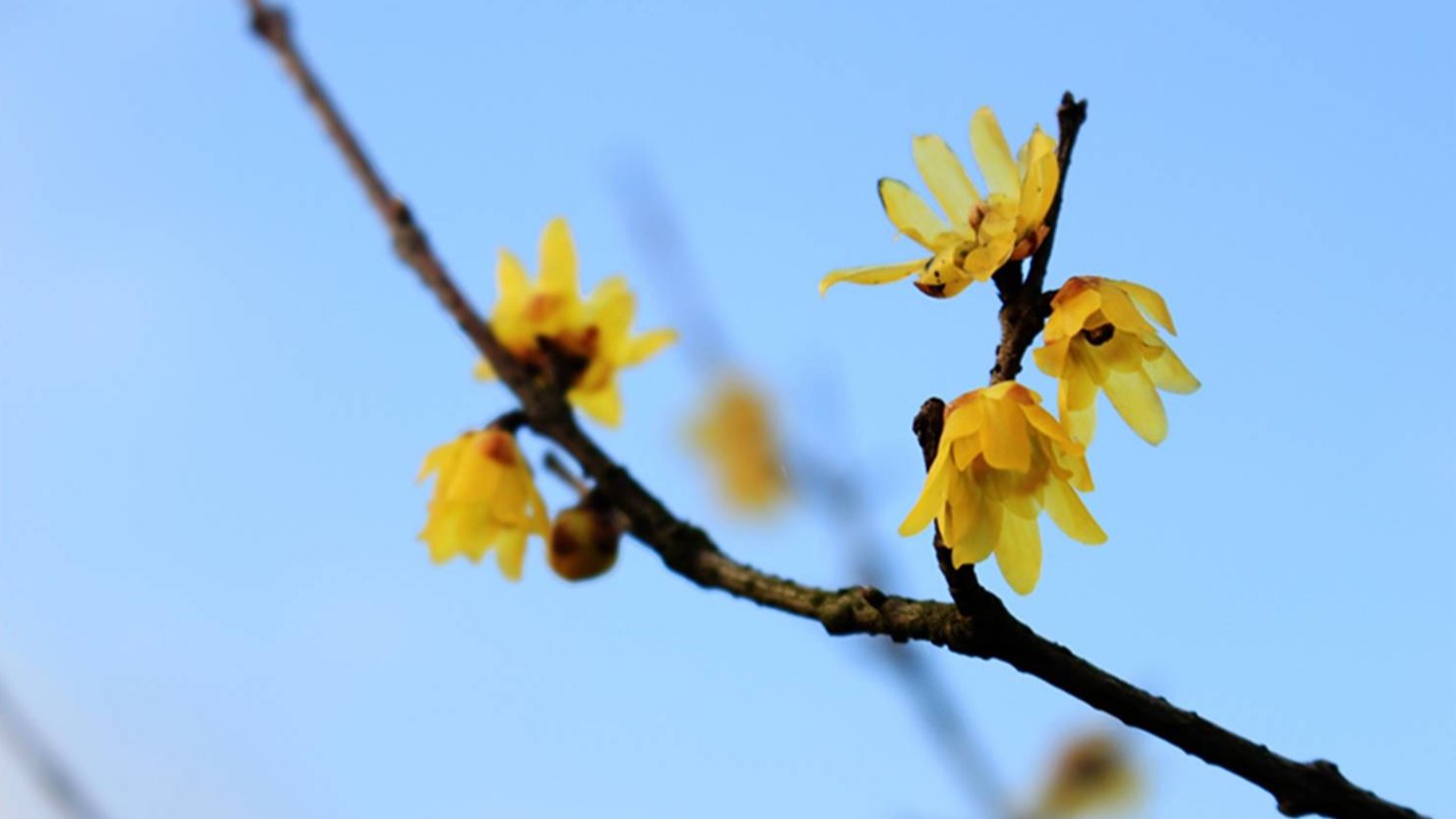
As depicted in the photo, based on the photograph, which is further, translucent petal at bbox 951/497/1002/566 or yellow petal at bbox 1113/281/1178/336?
yellow petal at bbox 1113/281/1178/336

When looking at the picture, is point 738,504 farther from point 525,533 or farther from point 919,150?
point 919,150

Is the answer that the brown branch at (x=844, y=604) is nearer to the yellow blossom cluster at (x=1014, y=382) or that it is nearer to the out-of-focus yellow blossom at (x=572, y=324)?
the yellow blossom cluster at (x=1014, y=382)

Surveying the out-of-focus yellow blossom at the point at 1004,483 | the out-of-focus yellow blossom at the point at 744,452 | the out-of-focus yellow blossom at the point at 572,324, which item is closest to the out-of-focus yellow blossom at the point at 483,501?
the out-of-focus yellow blossom at the point at 572,324

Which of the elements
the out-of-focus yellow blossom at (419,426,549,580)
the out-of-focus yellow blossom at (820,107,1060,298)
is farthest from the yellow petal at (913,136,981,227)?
the out-of-focus yellow blossom at (419,426,549,580)

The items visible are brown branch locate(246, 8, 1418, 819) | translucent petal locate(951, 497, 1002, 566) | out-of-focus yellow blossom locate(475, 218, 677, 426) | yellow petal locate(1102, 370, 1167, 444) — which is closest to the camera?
brown branch locate(246, 8, 1418, 819)

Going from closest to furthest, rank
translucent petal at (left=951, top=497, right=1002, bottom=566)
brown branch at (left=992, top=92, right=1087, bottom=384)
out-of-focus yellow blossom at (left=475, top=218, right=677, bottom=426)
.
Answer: translucent petal at (left=951, top=497, right=1002, bottom=566) → brown branch at (left=992, top=92, right=1087, bottom=384) → out-of-focus yellow blossom at (left=475, top=218, right=677, bottom=426)

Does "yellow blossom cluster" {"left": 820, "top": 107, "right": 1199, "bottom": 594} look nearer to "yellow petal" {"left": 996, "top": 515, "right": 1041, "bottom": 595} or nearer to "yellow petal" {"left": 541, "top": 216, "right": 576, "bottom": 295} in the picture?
"yellow petal" {"left": 996, "top": 515, "right": 1041, "bottom": 595}

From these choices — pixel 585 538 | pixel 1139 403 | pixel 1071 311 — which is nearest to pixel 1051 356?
pixel 1071 311

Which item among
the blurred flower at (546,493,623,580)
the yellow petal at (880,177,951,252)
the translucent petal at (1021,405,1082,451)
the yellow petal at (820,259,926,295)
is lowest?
the translucent petal at (1021,405,1082,451)
